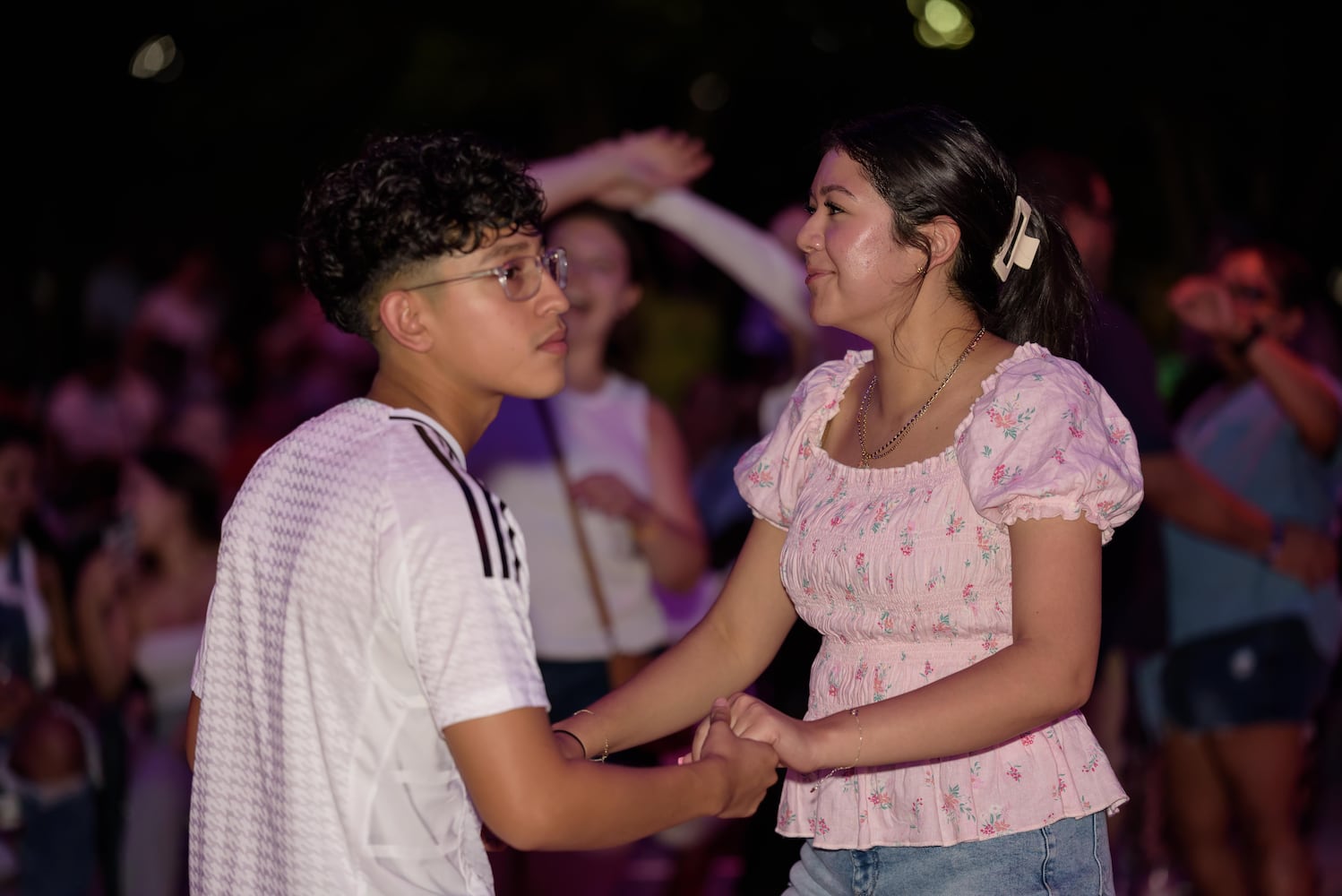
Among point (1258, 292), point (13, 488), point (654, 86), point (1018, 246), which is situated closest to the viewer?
point (1018, 246)

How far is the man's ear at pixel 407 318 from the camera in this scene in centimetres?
225

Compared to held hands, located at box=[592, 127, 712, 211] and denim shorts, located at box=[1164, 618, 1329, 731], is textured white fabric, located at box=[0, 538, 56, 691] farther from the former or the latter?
denim shorts, located at box=[1164, 618, 1329, 731]

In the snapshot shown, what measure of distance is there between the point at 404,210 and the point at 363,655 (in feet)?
2.07

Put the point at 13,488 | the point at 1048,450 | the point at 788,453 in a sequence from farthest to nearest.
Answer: the point at 13,488
the point at 788,453
the point at 1048,450

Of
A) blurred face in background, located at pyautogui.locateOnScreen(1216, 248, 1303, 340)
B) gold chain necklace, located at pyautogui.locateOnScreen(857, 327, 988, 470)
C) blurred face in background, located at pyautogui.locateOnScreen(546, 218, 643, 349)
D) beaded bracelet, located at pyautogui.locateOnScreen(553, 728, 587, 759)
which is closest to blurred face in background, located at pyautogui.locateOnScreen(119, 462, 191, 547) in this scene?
blurred face in background, located at pyautogui.locateOnScreen(546, 218, 643, 349)

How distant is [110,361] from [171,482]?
505 cm

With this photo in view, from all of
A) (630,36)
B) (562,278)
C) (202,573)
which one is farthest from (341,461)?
(630,36)

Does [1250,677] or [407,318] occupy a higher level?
[407,318]

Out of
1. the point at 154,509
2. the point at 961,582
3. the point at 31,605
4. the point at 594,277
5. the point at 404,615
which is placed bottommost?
the point at 961,582

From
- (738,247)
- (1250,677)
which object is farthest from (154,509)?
(1250,677)

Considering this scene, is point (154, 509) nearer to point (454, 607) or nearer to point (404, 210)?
point (404, 210)

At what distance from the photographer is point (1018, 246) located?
9.18 ft

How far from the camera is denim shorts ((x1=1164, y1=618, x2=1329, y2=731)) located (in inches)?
199

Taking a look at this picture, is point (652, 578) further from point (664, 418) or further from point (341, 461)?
point (341, 461)
